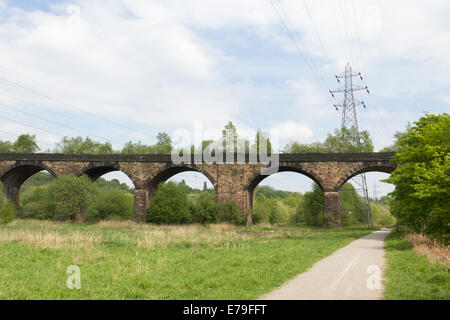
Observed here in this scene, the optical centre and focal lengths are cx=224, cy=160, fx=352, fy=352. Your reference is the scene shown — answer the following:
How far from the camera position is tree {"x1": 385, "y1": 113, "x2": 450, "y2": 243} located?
578 inches

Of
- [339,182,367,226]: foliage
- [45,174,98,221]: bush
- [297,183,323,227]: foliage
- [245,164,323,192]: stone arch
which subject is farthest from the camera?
[339,182,367,226]: foliage

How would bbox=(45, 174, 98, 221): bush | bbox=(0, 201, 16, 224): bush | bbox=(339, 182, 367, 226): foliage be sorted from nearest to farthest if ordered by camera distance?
1. bbox=(0, 201, 16, 224): bush
2. bbox=(45, 174, 98, 221): bush
3. bbox=(339, 182, 367, 226): foliage

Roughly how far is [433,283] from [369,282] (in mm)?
1391

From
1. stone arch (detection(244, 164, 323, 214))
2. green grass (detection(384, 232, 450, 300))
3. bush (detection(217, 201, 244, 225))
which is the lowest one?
green grass (detection(384, 232, 450, 300))

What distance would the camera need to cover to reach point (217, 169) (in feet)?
114

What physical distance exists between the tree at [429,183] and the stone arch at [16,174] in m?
32.6

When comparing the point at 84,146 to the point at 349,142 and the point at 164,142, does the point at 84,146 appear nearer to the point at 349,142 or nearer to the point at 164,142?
the point at 164,142

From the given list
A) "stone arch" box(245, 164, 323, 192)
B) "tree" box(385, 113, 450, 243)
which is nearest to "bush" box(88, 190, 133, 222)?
"stone arch" box(245, 164, 323, 192)

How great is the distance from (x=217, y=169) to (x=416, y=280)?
1062 inches

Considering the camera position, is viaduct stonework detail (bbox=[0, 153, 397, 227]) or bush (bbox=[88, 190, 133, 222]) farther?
bush (bbox=[88, 190, 133, 222])

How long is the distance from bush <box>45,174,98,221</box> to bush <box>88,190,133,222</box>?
0.76 metres
